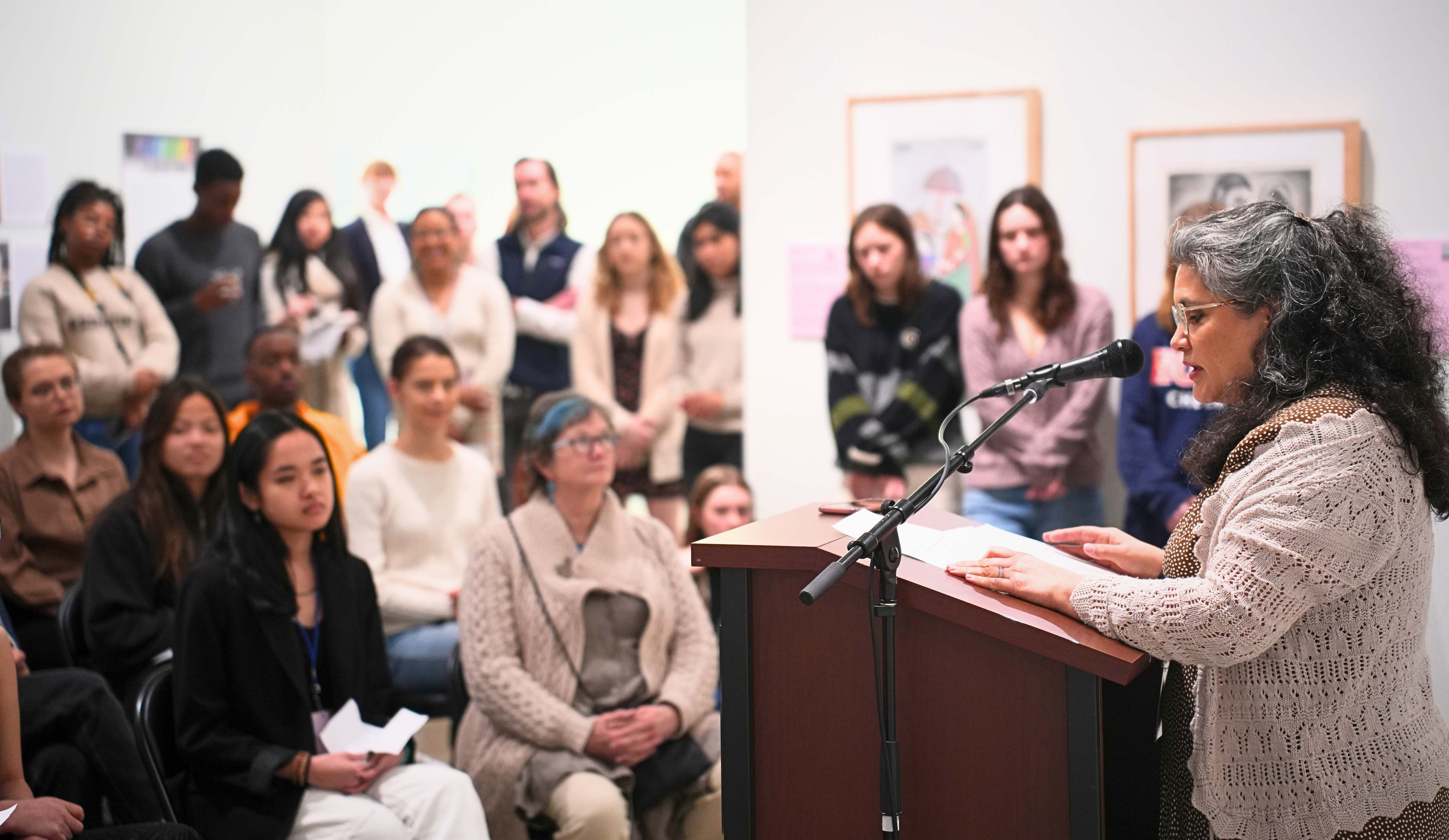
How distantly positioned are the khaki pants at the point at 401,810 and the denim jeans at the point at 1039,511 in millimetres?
1845

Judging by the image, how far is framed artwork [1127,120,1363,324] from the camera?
381 centimetres

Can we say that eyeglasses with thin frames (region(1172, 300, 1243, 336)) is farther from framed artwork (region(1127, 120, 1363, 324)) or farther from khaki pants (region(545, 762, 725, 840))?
framed artwork (region(1127, 120, 1363, 324))

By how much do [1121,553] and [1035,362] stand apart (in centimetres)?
213

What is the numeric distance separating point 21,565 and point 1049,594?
3666 millimetres

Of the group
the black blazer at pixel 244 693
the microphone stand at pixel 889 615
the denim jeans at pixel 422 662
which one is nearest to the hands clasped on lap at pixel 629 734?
the black blazer at pixel 244 693

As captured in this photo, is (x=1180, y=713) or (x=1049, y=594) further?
(x=1180, y=713)

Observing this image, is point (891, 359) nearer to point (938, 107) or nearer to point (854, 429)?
point (854, 429)

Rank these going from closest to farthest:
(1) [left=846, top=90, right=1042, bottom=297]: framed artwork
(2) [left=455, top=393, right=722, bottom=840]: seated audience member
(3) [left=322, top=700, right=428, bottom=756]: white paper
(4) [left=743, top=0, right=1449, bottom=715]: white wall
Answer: (3) [left=322, top=700, right=428, bottom=756]: white paper
(2) [left=455, top=393, right=722, bottom=840]: seated audience member
(4) [left=743, top=0, right=1449, bottom=715]: white wall
(1) [left=846, top=90, right=1042, bottom=297]: framed artwork

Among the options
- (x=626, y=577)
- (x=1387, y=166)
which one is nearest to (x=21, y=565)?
(x=626, y=577)

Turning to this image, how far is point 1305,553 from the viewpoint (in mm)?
1503

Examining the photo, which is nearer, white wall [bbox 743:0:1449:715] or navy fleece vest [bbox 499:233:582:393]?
white wall [bbox 743:0:1449:715]

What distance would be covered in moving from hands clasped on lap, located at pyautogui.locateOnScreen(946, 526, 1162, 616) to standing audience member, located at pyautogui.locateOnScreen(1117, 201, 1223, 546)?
1996 millimetres

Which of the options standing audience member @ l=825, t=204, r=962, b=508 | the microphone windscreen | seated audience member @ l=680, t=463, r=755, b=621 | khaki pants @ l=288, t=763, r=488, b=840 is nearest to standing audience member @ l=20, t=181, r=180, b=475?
seated audience member @ l=680, t=463, r=755, b=621

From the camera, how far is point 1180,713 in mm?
1784
